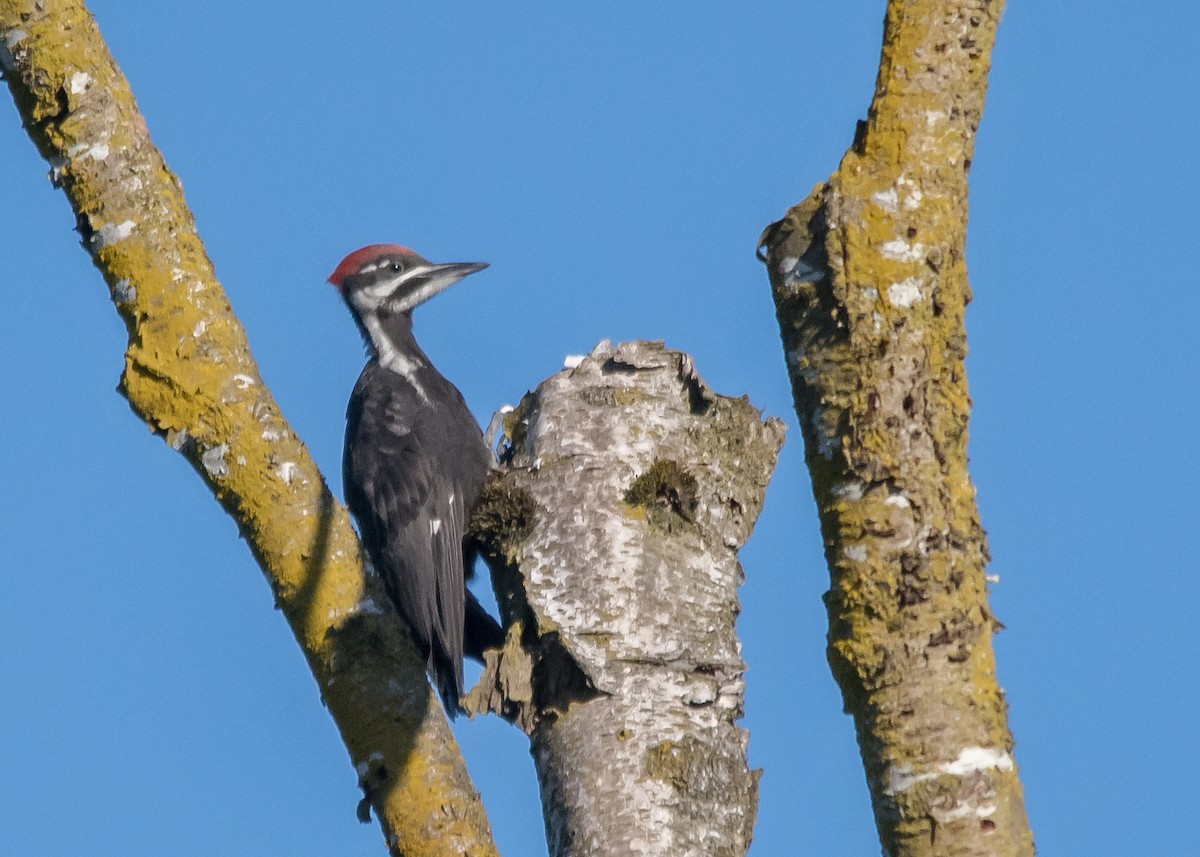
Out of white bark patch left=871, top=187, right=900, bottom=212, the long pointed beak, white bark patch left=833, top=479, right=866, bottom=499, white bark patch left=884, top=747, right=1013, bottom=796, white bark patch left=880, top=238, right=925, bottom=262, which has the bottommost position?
white bark patch left=884, top=747, right=1013, bottom=796

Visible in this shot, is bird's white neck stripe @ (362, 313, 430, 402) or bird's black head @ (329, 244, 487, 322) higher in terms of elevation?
bird's black head @ (329, 244, 487, 322)

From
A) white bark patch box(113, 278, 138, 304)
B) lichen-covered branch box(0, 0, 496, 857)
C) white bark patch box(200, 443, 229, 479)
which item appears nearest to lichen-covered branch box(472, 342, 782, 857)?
lichen-covered branch box(0, 0, 496, 857)

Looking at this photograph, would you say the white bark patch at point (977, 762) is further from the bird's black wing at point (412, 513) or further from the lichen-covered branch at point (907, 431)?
the bird's black wing at point (412, 513)

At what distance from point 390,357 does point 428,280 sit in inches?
19.1

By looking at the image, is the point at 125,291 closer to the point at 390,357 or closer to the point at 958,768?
the point at 958,768

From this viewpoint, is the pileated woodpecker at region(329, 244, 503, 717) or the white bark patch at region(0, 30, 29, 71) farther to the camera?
the pileated woodpecker at region(329, 244, 503, 717)

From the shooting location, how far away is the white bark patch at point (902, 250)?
2668mm

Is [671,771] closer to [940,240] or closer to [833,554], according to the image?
[833,554]

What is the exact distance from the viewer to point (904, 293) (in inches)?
105

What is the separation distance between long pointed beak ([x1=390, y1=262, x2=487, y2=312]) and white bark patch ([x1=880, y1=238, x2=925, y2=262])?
4.32 meters

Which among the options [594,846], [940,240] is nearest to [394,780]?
[594,846]

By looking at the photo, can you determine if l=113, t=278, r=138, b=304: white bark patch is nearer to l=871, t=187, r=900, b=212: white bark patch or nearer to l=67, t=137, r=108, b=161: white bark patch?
l=67, t=137, r=108, b=161: white bark patch

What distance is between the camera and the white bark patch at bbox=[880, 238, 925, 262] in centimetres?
267

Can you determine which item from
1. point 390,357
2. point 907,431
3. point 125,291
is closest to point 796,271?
point 907,431
